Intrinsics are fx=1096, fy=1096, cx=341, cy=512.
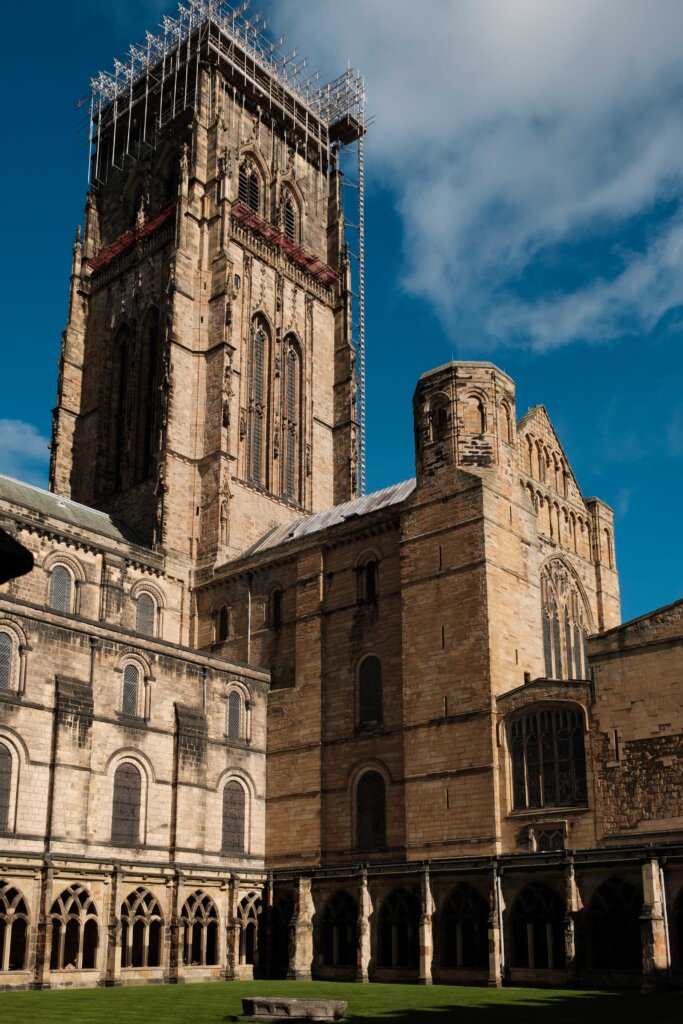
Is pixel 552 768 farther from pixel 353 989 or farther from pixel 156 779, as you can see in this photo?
pixel 156 779

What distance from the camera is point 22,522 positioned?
147 feet

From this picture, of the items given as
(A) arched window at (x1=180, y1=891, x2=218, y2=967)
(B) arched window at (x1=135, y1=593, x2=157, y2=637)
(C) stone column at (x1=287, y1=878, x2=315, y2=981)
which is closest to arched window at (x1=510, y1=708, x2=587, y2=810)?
(C) stone column at (x1=287, y1=878, x2=315, y2=981)

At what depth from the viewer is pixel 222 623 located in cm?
5016

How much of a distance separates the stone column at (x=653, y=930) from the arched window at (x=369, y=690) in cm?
1494

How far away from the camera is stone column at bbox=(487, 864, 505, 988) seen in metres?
31.1

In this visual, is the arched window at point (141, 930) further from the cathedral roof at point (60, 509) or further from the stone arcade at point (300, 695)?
the cathedral roof at point (60, 509)

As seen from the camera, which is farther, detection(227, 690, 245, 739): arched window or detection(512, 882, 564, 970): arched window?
detection(227, 690, 245, 739): arched window

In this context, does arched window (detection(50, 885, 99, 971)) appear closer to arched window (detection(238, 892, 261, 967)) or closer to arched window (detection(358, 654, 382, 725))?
arched window (detection(238, 892, 261, 967))

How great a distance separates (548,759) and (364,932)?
821cm

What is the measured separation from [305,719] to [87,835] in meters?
10.5

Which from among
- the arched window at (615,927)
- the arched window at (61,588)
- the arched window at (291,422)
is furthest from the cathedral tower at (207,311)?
the arched window at (615,927)

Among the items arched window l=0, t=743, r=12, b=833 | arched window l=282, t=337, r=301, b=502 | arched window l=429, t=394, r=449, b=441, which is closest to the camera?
arched window l=0, t=743, r=12, b=833

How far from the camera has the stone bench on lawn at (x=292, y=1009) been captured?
61.9 feet

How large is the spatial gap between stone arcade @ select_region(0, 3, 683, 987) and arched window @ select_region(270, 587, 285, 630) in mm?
186
